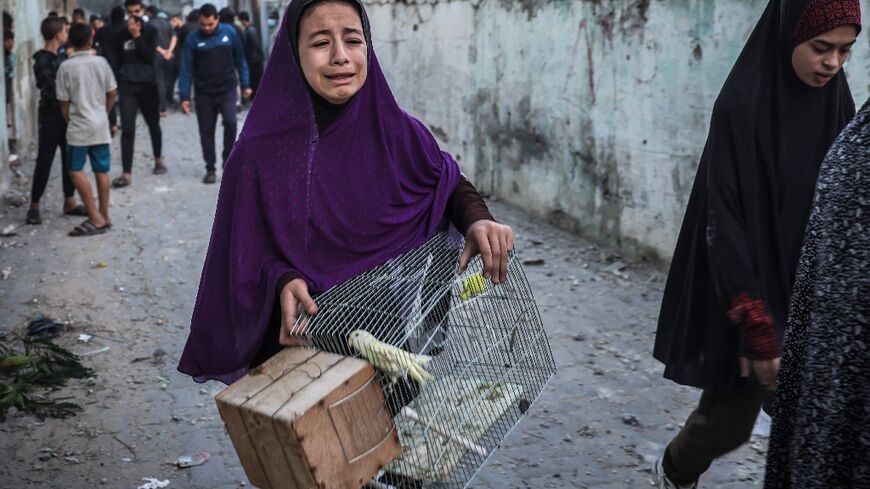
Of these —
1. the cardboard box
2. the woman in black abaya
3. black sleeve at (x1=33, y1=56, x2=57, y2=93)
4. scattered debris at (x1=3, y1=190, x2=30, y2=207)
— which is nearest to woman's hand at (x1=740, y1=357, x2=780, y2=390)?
the woman in black abaya

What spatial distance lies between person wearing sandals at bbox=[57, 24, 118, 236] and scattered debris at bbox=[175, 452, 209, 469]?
4.33m

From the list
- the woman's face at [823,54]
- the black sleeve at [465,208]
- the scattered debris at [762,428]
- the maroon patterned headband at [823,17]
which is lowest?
the scattered debris at [762,428]

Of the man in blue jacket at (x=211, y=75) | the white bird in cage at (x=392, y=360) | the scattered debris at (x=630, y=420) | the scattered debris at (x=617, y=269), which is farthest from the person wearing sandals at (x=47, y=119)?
the white bird in cage at (x=392, y=360)

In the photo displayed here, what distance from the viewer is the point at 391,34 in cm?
1002

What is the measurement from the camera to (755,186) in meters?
2.69

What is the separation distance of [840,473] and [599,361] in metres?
3.48

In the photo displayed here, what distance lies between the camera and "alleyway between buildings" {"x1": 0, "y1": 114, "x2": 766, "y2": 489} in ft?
12.6

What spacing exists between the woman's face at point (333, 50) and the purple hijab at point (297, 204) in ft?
0.15

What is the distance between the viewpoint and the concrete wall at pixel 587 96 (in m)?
5.72

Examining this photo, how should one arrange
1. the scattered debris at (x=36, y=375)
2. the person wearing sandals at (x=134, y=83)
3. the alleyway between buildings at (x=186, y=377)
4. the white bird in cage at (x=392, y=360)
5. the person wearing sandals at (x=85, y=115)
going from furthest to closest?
1. the person wearing sandals at (x=134, y=83)
2. the person wearing sandals at (x=85, y=115)
3. the scattered debris at (x=36, y=375)
4. the alleyway between buildings at (x=186, y=377)
5. the white bird in cage at (x=392, y=360)

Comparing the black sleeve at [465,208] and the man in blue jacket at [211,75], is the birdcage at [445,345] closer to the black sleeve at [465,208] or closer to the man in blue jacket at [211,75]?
the black sleeve at [465,208]

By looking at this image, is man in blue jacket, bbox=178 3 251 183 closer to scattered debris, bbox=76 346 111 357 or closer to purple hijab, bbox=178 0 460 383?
scattered debris, bbox=76 346 111 357

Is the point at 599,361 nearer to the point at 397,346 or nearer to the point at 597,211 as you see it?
the point at 597,211

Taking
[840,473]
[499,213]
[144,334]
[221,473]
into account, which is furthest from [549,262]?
[840,473]
